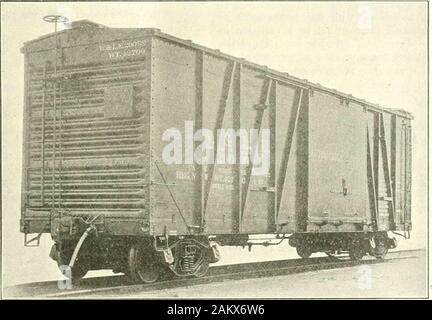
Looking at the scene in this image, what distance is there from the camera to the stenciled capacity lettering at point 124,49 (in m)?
11.0

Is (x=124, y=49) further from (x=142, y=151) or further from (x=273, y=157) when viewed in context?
(x=273, y=157)

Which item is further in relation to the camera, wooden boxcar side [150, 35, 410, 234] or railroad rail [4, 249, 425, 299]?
wooden boxcar side [150, 35, 410, 234]

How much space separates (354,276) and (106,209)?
218 inches

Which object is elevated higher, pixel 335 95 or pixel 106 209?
pixel 335 95

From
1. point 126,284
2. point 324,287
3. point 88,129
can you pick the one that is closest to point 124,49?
point 88,129

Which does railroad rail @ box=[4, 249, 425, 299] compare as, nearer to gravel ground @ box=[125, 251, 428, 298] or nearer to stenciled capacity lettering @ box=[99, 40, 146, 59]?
gravel ground @ box=[125, 251, 428, 298]

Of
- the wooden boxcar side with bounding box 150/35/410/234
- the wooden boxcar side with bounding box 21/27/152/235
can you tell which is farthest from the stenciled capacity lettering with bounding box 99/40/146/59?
the wooden boxcar side with bounding box 150/35/410/234

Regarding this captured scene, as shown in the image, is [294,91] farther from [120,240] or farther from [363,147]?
[120,240]

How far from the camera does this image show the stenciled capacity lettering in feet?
35.9

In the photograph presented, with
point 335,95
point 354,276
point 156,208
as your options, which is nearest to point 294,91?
point 335,95

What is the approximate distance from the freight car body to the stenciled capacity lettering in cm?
2

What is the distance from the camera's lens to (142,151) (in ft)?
35.7

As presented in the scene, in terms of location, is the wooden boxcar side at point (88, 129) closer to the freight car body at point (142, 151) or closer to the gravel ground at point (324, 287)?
the freight car body at point (142, 151)

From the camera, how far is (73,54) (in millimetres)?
11695
